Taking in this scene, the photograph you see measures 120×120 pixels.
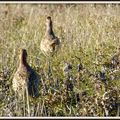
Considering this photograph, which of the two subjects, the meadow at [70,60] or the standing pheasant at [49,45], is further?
the standing pheasant at [49,45]

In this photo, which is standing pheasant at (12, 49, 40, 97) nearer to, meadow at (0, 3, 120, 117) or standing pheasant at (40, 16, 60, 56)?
meadow at (0, 3, 120, 117)

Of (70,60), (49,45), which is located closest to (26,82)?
(70,60)

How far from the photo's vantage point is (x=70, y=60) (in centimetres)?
588

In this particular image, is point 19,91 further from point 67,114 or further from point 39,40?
point 39,40

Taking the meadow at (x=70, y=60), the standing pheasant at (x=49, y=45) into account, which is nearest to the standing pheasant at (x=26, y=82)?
the meadow at (x=70, y=60)

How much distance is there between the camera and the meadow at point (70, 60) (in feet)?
15.2

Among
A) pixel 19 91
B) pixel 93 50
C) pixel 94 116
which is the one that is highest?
pixel 93 50

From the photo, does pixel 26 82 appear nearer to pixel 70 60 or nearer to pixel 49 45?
pixel 70 60

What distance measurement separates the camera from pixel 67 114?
15.3 ft

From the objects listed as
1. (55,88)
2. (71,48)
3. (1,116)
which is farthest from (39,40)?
(1,116)

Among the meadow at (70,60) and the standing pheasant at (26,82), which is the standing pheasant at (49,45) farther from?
the standing pheasant at (26,82)

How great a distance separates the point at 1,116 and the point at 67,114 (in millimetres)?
626

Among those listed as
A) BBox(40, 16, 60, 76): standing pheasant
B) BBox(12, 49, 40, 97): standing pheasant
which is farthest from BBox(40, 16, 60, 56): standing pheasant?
BBox(12, 49, 40, 97): standing pheasant

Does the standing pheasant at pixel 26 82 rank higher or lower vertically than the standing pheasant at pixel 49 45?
lower
